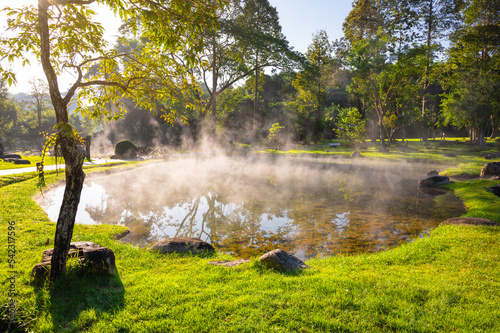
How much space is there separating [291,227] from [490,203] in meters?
9.21

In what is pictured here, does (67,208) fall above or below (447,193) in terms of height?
above

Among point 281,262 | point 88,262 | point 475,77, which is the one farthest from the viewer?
point 475,77

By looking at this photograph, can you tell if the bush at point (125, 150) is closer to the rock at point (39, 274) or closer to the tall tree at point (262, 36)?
the tall tree at point (262, 36)

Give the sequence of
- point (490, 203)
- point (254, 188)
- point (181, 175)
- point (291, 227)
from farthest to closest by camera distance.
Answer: point (181, 175)
point (254, 188)
point (490, 203)
point (291, 227)

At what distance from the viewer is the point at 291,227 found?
391 inches

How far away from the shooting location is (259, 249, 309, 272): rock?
18.8 ft

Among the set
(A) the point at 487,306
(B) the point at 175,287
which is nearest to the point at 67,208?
(B) the point at 175,287

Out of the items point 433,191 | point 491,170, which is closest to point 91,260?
point 433,191

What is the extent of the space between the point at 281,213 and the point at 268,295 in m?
7.15

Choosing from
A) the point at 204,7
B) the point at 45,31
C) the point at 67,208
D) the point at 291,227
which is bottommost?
the point at 291,227

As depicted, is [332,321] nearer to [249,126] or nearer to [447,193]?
[447,193]

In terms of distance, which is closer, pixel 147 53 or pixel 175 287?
pixel 175 287

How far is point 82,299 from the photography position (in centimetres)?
444

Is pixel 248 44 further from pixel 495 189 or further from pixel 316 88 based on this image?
pixel 495 189
